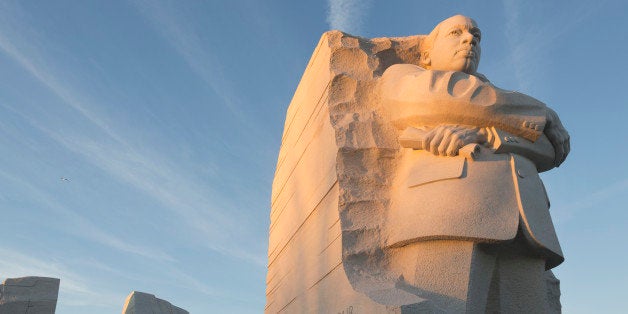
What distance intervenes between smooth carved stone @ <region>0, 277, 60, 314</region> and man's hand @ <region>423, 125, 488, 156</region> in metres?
6.73

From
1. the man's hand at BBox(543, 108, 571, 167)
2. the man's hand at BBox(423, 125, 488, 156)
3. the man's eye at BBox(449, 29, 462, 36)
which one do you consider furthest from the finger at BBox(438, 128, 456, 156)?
the man's eye at BBox(449, 29, 462, 36)

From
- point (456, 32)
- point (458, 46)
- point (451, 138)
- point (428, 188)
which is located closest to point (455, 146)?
point (451, 138)

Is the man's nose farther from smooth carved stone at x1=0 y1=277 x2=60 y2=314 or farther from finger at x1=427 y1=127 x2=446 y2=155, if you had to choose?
smooth carved stone at x1=0 y1=277 x2=60 y2=314

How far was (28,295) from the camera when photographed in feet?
27.7

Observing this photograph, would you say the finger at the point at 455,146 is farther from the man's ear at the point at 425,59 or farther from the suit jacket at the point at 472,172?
the man's ear at the point at 425,59

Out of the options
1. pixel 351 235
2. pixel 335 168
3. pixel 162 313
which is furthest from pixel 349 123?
pixel 162 313

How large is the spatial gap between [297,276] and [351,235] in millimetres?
1198

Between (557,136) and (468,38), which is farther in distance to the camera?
(468,38)

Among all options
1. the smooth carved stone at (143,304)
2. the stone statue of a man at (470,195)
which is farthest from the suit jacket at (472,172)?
the smooth carved stone at (143,304)

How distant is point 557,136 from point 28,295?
7432 mm

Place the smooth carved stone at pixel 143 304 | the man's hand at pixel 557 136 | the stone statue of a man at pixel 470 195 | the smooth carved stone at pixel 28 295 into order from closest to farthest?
the stone statue of a man at pixel 470 195, the man's hand at pixel 557 136, the smooth carved stone at pixel 28 295, the smooth carved stone at pixel 143 304

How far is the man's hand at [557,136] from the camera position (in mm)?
4098

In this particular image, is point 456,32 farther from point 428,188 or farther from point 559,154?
point 428,188

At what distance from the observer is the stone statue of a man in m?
3.49
